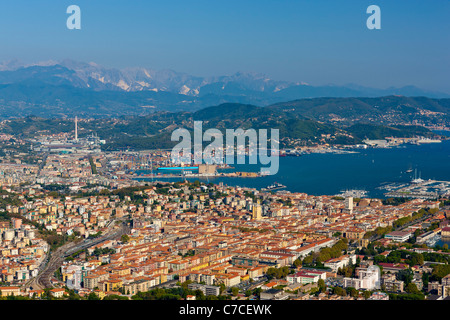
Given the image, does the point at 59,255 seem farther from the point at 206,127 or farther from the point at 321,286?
the point at 206,127

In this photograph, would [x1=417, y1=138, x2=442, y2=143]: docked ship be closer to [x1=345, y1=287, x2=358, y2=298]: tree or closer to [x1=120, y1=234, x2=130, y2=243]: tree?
[x1=120, y1=234, x2=130, y2=243]: tree

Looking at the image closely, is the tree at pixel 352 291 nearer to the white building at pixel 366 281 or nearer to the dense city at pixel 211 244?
the dense city at pixel 211 244

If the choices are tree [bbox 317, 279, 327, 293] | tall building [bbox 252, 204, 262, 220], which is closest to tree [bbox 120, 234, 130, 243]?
tall building [bbox 252, 204, 262, 220]

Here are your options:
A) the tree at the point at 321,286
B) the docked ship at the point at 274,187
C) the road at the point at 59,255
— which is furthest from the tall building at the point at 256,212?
the tree at the point at 321,286

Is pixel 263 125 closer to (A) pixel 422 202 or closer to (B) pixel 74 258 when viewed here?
(A) pixel 422 202

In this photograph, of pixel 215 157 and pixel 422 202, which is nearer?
pixel 422 202
